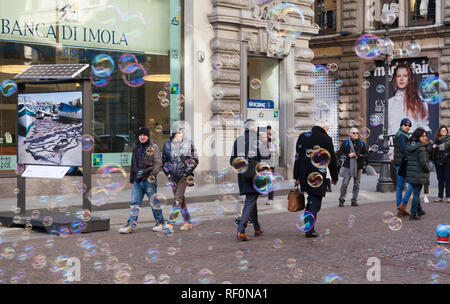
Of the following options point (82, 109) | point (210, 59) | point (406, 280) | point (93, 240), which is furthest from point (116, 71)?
point (406, 280)

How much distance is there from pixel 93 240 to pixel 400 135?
6134 millimetres

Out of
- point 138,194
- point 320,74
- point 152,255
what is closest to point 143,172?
point 138,194

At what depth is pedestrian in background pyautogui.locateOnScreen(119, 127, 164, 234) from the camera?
10398mm

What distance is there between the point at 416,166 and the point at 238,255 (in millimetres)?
4948

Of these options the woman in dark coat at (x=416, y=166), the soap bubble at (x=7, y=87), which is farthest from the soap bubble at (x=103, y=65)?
the woman in dark coat at (x=416, y=166)

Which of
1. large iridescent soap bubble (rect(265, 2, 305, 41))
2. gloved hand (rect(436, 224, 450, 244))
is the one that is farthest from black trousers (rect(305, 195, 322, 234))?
large iridescent soap bubble (rect(265, 2, 305, 41))

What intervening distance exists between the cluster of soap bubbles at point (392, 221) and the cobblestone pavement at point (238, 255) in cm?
5

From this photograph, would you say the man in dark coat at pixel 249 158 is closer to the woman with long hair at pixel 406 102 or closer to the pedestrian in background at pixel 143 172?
the pedestrian in background at pixel 143 172

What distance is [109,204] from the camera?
13.9 metres

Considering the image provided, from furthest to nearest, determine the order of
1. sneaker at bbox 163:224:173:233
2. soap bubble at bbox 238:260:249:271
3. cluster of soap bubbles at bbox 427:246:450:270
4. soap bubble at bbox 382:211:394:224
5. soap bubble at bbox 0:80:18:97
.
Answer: soap bubble at bbox 0:80:18:97
soap bubble at bbox 382:211:394:224
sneaker at bbox 163:224:173:233
cluster of soap bubbles at bbox 427:246:450:270
soap bubble at bbox 238:260:249:271

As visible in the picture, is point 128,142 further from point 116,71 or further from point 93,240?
point 93,240

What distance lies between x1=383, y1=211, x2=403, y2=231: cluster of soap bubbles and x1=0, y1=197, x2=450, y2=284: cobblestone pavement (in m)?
0.05

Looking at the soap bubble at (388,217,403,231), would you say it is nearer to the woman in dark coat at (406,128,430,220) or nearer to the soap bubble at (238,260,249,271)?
the woman in dark coat at (406,128,430,220)

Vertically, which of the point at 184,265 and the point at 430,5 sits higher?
the point at 430,5
